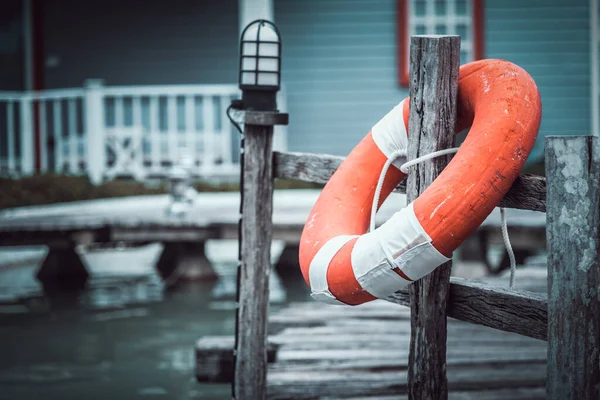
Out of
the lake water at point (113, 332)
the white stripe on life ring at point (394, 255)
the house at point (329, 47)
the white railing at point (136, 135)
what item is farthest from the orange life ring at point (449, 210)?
the house at point (329, 47)

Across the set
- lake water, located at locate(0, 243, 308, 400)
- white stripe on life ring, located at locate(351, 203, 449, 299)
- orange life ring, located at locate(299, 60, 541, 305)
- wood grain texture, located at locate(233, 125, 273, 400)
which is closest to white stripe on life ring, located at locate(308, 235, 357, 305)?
orange life ring, located at locate(299, 60, 541, 305)

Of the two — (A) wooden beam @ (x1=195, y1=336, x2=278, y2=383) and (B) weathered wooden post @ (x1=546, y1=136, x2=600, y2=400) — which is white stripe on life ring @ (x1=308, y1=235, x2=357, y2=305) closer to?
(B) weathered wooden post @ (x1=546, y1=136, x2=600, y2=400)

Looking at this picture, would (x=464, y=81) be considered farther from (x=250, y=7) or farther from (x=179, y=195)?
(x=250, y=7)

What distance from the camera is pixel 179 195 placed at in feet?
26.4

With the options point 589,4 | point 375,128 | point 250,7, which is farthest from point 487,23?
point 375,128

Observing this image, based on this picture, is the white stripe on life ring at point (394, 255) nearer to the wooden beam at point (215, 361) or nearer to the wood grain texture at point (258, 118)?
the wood grain texture at point (258, 118)

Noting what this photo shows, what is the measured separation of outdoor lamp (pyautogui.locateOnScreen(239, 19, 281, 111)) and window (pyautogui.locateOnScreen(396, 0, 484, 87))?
7693mm

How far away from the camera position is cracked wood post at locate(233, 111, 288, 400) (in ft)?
11.2

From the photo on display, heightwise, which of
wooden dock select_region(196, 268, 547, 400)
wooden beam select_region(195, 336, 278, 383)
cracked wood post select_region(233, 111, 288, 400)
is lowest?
wooden beam select_region(195, 336, 278, 383)

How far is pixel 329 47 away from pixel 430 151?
352 inches

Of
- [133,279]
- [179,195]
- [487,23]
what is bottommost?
[133,279]

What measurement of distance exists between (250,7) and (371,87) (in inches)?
76.3

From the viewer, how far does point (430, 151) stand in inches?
101

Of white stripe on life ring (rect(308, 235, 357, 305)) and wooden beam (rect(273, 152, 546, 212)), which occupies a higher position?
wooden beam (rect(273, 152, 546, 212))
